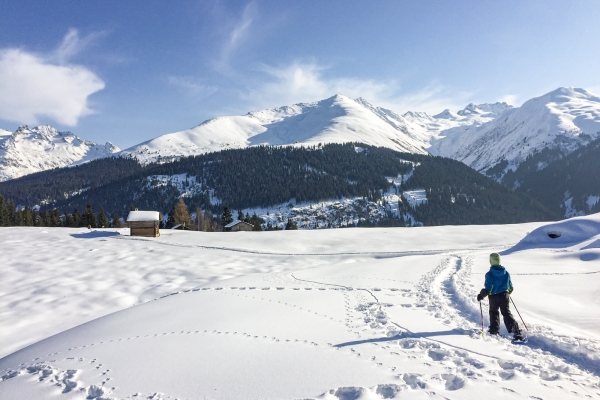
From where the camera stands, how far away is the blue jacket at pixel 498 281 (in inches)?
331

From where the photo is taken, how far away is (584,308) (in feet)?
31.3

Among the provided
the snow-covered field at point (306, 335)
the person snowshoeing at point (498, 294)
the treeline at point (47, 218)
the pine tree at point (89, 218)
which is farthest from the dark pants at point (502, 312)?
the pine tree at point (89, 218)

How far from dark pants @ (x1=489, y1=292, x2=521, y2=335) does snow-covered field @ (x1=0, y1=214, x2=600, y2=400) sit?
1.37ft

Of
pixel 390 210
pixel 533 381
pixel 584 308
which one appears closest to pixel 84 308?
pixel 533 381

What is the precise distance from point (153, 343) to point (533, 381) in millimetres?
7393

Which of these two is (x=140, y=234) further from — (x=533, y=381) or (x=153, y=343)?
(x=533, y=381)

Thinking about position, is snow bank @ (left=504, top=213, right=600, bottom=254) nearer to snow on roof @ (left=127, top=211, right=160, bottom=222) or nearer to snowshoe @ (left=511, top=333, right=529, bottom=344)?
snowshoe @ (left=511, top=333, right=529, bottom=344)

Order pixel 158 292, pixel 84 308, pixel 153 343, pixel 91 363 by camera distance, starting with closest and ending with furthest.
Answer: pixel 91 363 < pixel 153 343 < pixel 84 308 < pixel 158 292

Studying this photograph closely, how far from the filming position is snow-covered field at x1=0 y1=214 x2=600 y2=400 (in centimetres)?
532

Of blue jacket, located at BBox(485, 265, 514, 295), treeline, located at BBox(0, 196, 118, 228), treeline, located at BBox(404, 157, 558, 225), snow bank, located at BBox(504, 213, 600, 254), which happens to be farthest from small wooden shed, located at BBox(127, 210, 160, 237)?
treeline, located at BBox(404, 157, 558, 225)

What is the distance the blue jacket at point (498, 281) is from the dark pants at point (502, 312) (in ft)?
0.40

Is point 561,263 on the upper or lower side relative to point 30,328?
upper

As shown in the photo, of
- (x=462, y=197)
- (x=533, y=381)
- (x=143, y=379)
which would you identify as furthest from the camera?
(x=462, y=197)

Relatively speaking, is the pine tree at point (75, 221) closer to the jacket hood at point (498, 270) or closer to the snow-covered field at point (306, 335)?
the snow-covered field at point (306, 335)
